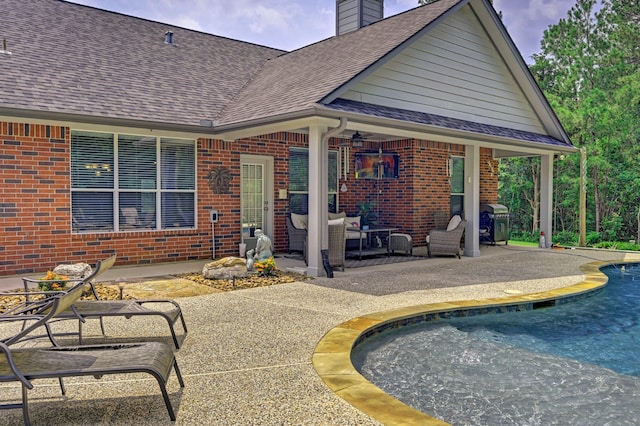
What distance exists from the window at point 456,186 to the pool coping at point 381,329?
5.05 meters

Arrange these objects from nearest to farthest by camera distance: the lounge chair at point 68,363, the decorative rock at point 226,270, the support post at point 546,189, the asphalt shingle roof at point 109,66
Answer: the lounge chair at point 68,363, the decorative rock at point 226,270, the asphalt shingle roof at point 109,66, the support post at point 546,189

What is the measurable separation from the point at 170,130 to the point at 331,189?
466cm

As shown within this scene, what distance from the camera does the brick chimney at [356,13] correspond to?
1316 centimetres

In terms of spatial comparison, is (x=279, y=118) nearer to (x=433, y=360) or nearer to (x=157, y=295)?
(x=157, y=295)

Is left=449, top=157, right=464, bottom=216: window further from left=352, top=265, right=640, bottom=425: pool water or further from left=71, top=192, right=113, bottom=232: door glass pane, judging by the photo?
left=71, top=192, right=113, bottom=232: door glass pane

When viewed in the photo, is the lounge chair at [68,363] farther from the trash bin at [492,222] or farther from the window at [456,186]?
the trash bin at [492,222]

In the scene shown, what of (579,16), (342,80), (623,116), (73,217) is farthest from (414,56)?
(579,16)

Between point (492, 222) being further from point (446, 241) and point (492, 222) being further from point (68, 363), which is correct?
point (68, 363)

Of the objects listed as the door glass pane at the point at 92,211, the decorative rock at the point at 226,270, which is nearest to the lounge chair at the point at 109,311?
the decorative rock at the point at 226,270

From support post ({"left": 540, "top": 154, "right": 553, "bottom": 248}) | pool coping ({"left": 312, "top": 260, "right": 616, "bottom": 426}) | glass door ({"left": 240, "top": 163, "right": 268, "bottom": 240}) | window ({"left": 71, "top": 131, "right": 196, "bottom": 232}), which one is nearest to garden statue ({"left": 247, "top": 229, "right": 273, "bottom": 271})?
window ({"left": 71, "top": 131, "right": 196, "bottom": 232})

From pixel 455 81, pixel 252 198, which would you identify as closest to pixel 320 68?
pixel 455 81

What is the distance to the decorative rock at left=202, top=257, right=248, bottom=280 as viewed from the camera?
313 inches

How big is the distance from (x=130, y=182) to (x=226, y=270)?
2.77 meters

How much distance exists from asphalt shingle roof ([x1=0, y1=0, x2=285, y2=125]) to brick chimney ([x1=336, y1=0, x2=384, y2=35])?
2648 millimetres
